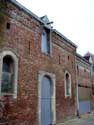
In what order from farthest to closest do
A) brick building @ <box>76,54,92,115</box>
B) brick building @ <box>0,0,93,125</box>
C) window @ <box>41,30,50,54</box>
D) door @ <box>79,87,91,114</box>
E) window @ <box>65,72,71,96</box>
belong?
door @ <box>79,87,91,114</box>
brick building @ <box>76,54,92,115</box>
window @ <box>65,72,71,96</box>
window @ <box>41,30,50,54</box>
brick building @ <box>0,0,93,125</box>

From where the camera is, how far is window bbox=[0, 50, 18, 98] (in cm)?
1005

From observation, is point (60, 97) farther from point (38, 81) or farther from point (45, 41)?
point (45, 41)

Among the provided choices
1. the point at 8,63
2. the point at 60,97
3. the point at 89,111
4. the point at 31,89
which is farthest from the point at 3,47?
the point at 89,111

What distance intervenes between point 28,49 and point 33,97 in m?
2.82

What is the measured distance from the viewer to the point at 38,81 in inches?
494

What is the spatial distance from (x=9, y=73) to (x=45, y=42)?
4.52 m

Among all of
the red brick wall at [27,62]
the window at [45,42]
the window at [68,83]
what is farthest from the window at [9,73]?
the window at [68,83]

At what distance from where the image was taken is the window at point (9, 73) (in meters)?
10.1

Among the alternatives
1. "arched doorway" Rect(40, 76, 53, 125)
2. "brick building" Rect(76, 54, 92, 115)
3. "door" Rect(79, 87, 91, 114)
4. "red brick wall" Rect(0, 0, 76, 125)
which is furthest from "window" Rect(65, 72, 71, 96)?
"door" Rect(79, 87, 91, 114)

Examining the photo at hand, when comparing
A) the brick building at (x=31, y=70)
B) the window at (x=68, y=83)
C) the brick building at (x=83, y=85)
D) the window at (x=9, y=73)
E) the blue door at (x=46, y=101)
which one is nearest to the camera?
the window at (x=9, y=73)

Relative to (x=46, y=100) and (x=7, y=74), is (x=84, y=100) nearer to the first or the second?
(x=46, y=100)

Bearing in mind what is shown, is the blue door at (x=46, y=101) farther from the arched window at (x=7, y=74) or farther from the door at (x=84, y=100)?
the door at (x=84, y=100)

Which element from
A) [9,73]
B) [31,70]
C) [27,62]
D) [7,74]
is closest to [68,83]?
[31,70]

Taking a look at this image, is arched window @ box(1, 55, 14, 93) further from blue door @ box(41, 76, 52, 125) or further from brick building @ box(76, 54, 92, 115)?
brick building @ box(76, 54, 92, 115)
